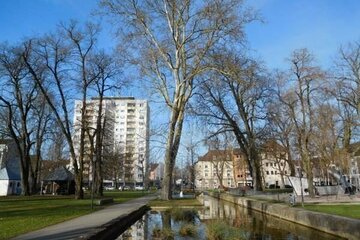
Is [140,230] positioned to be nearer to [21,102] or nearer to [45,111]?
[21,102]

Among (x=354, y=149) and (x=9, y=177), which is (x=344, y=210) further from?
(x=9, y=177)

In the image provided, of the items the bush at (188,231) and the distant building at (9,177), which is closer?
the bush at (188,231)

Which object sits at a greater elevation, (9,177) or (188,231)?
(9,177)

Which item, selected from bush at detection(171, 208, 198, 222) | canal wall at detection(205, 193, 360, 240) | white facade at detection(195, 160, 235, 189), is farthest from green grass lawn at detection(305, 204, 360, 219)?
white facade at detection(195, 160, 235, 189)

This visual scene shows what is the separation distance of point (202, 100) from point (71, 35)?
15.5 metres

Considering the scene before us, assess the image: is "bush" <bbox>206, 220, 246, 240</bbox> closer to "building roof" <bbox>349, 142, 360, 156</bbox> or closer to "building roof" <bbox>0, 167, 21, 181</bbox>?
"building roof" <bbox>349, 142, 360, 156</bbox>

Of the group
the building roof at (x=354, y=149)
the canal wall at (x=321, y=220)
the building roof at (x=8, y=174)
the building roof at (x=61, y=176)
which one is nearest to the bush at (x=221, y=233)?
the canal wall at (x=321, y=220)

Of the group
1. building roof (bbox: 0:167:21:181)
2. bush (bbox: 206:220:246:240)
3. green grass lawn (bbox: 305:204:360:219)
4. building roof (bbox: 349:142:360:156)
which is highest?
building roof (bbox: 349:142:360:156)

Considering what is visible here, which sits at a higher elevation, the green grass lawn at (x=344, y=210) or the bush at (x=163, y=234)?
the green grass lawn at (x=344, y=210)

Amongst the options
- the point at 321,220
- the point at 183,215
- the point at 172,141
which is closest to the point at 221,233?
the point at 321,220

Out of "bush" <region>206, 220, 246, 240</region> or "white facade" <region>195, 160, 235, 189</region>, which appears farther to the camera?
"white facade" <region>195, 160, 235, 189</region>

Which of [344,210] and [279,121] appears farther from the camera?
[279,121]

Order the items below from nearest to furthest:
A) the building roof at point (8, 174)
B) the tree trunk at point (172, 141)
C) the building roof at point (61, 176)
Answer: the tree trunk at point (172, 141)
the building roof at point (61, 176)
the building roof at point (8, 174)

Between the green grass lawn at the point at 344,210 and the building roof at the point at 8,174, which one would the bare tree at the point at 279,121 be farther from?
the building roof at the point at 8,174
